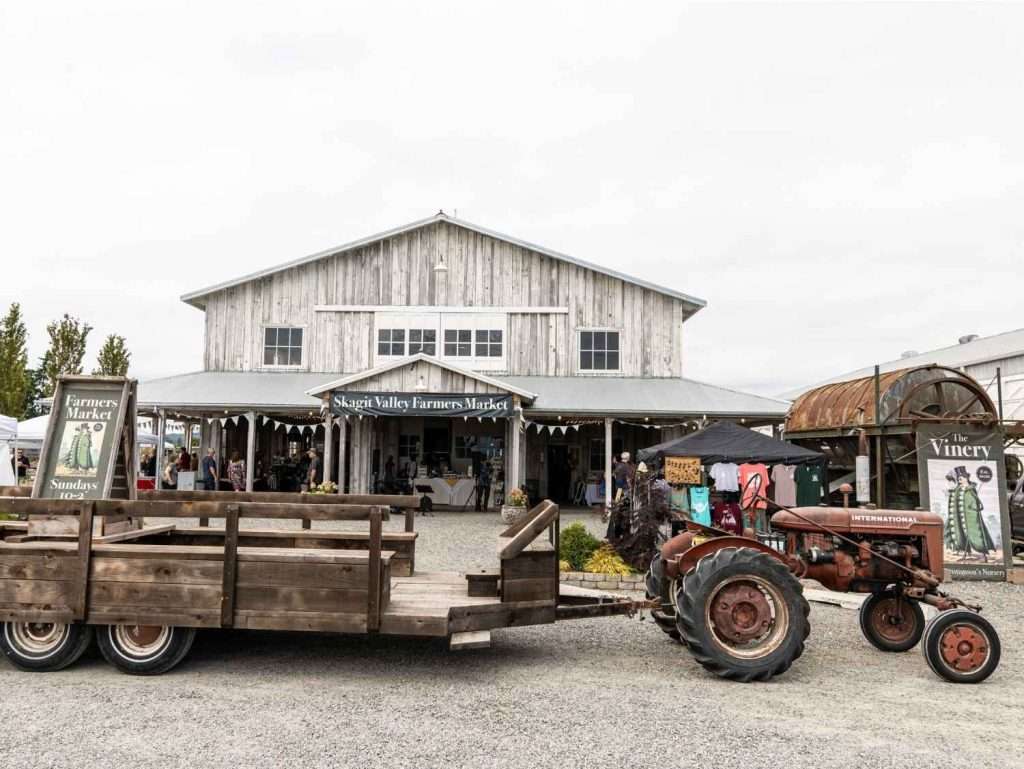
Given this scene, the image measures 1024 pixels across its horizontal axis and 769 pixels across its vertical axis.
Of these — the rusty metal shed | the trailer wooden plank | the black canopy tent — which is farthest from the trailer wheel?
the rusty metal shed

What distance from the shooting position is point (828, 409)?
17.3 meters

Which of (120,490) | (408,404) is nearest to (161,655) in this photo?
(120,490)

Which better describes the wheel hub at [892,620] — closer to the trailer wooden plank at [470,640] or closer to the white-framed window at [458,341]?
the trailer wooden plank at [470,640]

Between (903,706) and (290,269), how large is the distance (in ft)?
65.2

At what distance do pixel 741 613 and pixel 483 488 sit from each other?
Result: 15.2m

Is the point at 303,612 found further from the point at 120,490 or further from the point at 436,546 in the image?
the point at 436,546

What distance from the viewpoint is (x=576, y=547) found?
980 cm

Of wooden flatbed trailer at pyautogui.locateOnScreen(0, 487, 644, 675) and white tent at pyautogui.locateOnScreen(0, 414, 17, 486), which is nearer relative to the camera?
wooden flatbed trailer at pyautogui.locateOnScreen(0, 487, 644, 675)

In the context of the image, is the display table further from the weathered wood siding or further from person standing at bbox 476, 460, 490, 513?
the weathered wood siding

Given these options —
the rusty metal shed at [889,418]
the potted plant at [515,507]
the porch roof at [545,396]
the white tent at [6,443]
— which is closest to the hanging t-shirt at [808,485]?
the rusty metal shed at [889,418]

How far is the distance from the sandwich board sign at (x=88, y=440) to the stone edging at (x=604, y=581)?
4.81 metres

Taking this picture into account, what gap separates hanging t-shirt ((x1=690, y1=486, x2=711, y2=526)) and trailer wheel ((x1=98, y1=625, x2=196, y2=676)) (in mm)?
9507

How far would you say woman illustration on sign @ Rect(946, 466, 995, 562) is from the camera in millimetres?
10773

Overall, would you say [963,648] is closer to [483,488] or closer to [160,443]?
[483,488]
